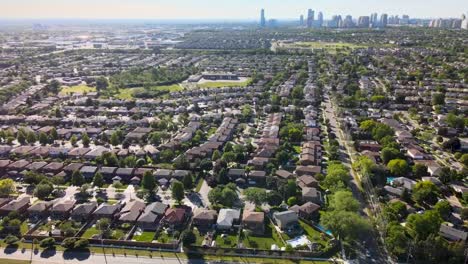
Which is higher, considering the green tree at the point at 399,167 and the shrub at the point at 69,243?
the green tree at the point at 399,167

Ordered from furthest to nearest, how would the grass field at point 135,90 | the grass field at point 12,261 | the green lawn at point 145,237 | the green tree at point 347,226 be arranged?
the grass field at point 135,90, the green lawn at point 145,237, the green tree at point 347,226, the grass field at point 12,261

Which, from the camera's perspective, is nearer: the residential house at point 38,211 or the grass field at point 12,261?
the grass field at point 12,261

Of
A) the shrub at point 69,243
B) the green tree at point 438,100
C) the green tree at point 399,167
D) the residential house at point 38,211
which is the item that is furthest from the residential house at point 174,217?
the green tree at point 438,100

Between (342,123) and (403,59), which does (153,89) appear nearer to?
(342,123)

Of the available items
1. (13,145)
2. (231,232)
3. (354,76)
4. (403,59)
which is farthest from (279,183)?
(403,59)

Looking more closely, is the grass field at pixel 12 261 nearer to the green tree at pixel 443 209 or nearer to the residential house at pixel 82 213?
the residential house at pixel 82 213

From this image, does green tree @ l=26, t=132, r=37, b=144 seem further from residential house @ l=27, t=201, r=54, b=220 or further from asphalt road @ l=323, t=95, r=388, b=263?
asphalt road @ l=323, t=95, r=388, b=263
